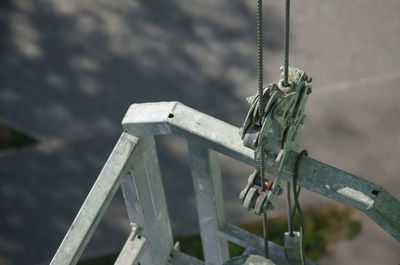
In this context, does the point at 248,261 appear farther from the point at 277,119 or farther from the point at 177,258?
the point at 177,258

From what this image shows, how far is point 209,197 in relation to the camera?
10.7ft

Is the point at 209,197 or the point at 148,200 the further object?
the point at 148,200

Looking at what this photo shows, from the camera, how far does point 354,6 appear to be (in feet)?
26.2

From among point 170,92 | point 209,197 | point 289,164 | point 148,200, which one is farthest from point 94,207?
point 170,92

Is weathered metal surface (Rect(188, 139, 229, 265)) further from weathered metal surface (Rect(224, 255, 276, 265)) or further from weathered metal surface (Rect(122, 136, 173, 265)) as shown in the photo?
weathered metal surface (Rect(224, 255, 276, 265))

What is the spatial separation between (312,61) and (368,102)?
76 centimetres

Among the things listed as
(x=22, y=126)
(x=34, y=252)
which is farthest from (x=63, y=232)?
(x=22, y=126)

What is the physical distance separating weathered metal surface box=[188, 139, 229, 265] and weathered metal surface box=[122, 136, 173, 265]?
22cm

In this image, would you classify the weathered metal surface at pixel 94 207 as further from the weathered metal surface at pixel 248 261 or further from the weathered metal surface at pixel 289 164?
the weathered metal surface at pixel 248 261

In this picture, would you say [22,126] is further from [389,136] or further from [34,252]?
[389,136]

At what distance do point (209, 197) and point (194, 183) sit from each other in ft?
0.35

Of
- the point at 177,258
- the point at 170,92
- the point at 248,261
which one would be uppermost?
the point at 170,92

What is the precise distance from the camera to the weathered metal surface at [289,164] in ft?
8.74

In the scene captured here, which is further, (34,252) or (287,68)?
(34,252)
